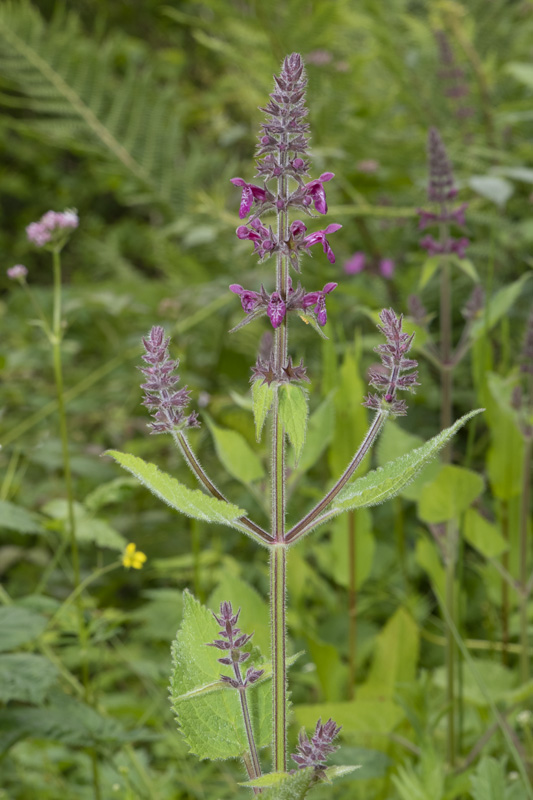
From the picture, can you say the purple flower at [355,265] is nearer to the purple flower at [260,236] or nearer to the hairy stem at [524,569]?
the hairy stem at [524,569]

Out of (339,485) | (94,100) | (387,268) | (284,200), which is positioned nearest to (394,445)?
(339,485)

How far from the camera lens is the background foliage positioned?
3.82 ft

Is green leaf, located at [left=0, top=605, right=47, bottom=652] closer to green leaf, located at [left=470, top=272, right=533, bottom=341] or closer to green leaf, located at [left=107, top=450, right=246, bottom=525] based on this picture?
green leaf, located at [left=107, top=450, right=246, bottom=525]

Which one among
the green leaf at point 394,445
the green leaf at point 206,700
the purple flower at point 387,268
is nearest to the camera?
the green leaf at point 206,700

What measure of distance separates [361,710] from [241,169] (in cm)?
292

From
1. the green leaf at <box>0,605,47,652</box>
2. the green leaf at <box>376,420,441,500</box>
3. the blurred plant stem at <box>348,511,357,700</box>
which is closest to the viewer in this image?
the green leaf at <box>0,605,47,652</box>

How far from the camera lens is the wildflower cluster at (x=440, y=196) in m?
1.25

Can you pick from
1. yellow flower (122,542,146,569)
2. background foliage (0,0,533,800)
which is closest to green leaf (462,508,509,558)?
background foliage (0,0,533,800)

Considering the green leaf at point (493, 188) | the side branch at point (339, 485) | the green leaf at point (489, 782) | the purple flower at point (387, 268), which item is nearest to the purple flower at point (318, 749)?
the side branch at point (339, 485)

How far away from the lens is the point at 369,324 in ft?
7.73

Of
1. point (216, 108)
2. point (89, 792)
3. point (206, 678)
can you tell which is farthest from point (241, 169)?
point (206, 678)

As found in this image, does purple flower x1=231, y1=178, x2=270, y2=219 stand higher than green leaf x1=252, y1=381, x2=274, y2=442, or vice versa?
purple flower x1=231, y1=178, x2=270, y2=219

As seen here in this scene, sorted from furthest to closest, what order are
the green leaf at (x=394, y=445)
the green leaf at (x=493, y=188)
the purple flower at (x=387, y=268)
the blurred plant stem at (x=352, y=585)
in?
the purple flower at (x=387, y=268) < the green leaf at (x=493, y=188) < the blurred plant stem at (x=352, y=585) < the green leaf at (x=394, y=445)

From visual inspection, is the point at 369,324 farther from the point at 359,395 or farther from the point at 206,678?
the point at 206,678
